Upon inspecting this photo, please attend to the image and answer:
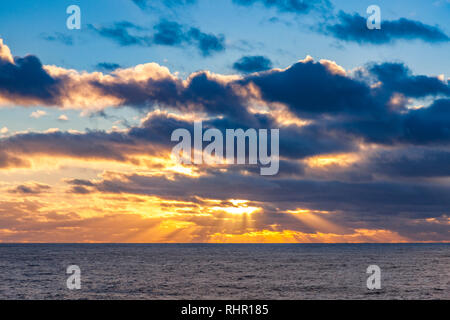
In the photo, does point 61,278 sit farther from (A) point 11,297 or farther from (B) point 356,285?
(B) point 356,285

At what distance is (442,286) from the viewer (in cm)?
8200
